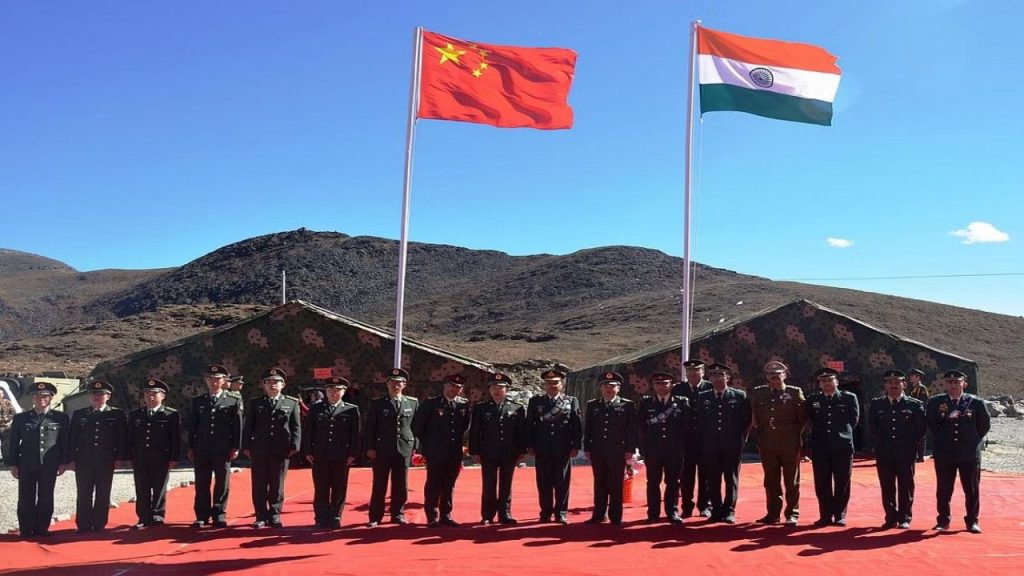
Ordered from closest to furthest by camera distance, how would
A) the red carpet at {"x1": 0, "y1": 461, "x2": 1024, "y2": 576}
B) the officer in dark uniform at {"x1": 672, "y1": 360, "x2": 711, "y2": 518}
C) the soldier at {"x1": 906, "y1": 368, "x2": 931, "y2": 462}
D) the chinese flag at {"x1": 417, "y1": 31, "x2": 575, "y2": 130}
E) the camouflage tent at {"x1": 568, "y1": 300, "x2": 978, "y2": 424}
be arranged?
the red carpet at {"x1": 0, "y1": 461, "x2": 1024, "y2": 576}, the officer in dark uniform at {"x1": 672, "y1": 360, "x2": 711, "y2": 518}, the chinese flag at {"x1": 417, "y1": 31, "x2": 575, "y2": 130}, the soldier at {"x1": 906, "y1": 368, "x2": 931, "y2": 462}, the camouflage tent at {"x1": 568, "y1": 300, "x2": 978, "y2": 424}

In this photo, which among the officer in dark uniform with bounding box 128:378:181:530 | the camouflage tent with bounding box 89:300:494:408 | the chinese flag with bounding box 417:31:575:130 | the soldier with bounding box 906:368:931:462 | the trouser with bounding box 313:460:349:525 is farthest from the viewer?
the camouflage tent with bounding box 89:300:494:408

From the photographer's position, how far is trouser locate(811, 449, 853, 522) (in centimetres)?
771

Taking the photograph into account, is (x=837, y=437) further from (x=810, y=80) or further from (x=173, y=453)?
(x=173, y=453)

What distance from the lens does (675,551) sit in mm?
6574

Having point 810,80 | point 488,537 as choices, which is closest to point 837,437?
point 488,537

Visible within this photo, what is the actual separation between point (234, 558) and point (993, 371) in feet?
146

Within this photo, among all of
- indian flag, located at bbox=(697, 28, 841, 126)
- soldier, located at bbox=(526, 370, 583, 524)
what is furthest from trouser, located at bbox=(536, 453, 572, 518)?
indian flag, located at bbox=(697, 28, 841, 126)

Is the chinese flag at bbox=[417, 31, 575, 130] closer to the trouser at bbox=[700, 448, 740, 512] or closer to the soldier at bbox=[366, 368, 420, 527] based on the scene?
the soldier at bbox=[366, 368, 420, 527]

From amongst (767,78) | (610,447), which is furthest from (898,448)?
(767,78)

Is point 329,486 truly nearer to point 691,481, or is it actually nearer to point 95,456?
point 95,456

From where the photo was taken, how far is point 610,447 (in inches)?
312

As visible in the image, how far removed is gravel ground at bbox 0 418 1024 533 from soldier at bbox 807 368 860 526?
7406 mm

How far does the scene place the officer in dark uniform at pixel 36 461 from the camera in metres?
7.70

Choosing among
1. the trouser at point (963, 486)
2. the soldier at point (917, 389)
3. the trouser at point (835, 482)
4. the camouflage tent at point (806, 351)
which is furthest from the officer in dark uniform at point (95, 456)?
the soldier at point (917, 389)
